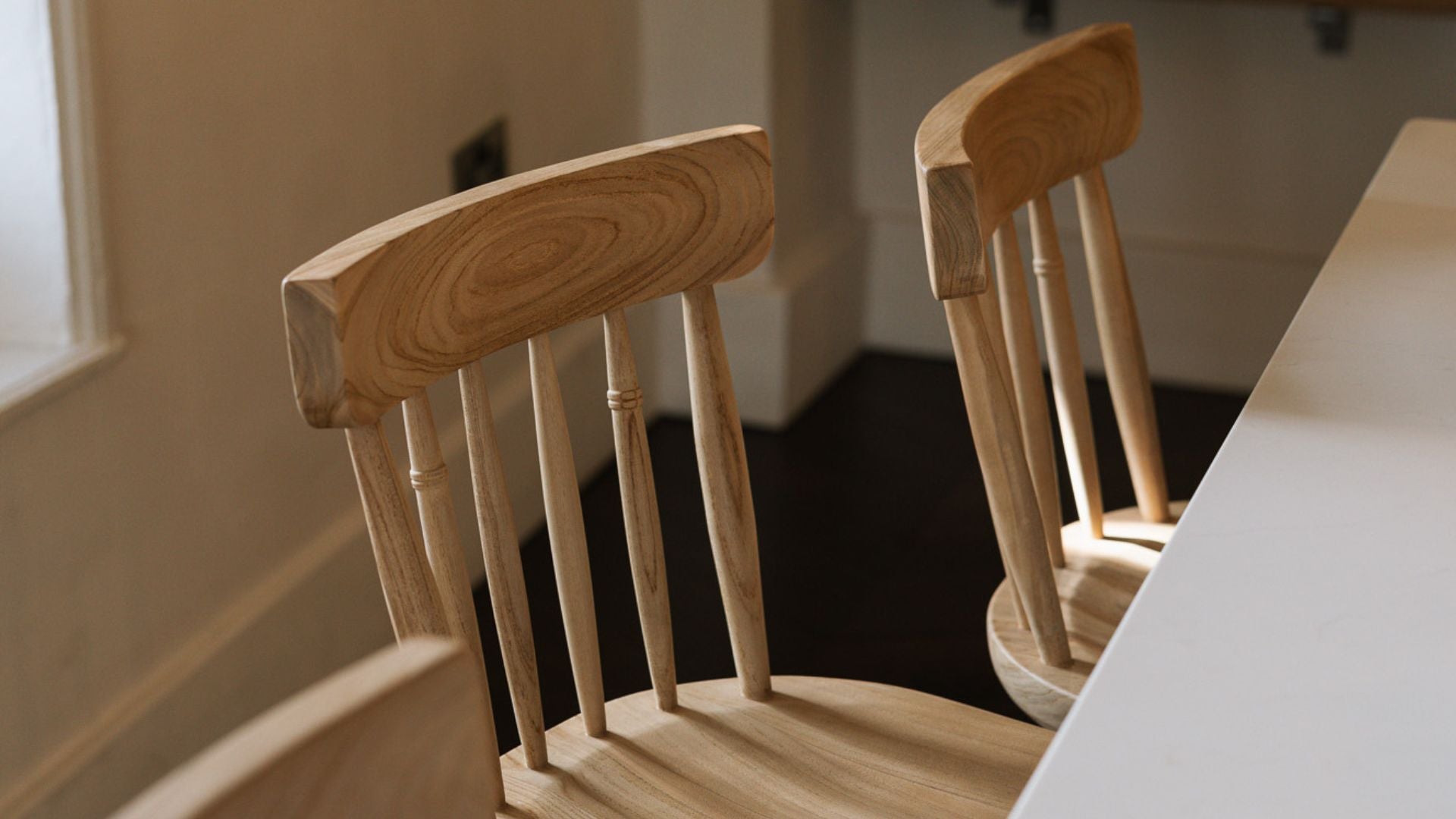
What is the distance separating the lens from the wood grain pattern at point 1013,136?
989mm

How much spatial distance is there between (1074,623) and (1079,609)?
0.02 m

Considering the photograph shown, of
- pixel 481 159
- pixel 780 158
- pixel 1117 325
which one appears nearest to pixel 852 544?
pixel 780 158

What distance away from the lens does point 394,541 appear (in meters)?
0.85

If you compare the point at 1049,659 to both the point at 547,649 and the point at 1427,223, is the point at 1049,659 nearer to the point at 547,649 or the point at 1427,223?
the point at 1427,223

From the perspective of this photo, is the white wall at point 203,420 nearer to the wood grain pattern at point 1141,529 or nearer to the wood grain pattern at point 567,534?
the wood grain pattern at point 567,534

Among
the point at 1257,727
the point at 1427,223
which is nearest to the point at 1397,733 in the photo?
the point at 1257,727

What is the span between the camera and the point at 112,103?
56.8 inches

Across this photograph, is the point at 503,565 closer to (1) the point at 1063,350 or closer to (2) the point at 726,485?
(2) the point at 726,485

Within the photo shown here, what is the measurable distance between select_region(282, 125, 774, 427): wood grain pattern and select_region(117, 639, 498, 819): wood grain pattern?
13.6 inches

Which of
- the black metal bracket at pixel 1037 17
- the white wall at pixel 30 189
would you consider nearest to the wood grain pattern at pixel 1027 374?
the white wall at pixel 30 189

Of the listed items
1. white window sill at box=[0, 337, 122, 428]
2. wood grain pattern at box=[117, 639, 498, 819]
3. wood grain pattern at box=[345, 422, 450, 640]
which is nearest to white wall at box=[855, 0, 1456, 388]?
white window sill at box=[0, 337, 122, 428]

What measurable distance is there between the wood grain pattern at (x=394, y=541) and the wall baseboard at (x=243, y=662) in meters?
0.78

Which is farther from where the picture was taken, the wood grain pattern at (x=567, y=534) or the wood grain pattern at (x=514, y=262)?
the wood grain pattern at (x=567, y=534)

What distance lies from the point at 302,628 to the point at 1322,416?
50.5 inches
